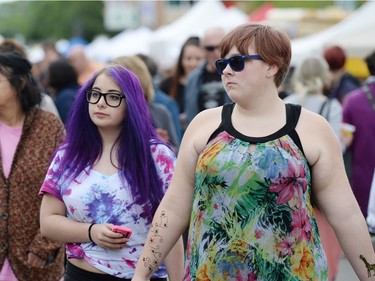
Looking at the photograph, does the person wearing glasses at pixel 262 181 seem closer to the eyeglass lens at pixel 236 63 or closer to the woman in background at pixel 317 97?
the eyeglass lens at pixel 236 63

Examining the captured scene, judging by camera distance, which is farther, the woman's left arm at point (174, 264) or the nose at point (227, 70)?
the woman's left arm at point (174, 264)

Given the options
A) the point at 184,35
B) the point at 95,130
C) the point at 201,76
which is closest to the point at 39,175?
the point at 95,130

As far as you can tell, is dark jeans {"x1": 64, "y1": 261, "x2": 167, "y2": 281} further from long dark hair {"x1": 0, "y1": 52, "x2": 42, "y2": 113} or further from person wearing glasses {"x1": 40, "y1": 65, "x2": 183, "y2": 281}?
long dark hair {"x1": 0, "y1": 52, "x2": 42, "y2": 113}

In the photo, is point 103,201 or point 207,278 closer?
point 207,278

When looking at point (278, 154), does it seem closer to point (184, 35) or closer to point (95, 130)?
point (95, 130)

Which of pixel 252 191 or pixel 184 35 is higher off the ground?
pixel 252 191

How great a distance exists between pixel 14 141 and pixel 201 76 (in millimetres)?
3468

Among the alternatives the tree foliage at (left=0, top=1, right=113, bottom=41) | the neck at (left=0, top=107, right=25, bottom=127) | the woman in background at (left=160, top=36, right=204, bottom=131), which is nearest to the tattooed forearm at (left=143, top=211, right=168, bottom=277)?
the neck at (left=0, top=107, right=25, bottom=127)

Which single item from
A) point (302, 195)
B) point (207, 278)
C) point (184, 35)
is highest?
point (302, 195)

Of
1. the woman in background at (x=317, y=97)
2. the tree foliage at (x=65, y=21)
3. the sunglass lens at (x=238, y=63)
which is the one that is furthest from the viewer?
the tree foliage at (x=65, y=21)

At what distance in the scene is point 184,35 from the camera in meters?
25.2

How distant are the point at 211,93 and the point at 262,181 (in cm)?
487

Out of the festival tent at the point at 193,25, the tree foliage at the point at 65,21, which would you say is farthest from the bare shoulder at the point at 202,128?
the tree foliage at the point at 65,21

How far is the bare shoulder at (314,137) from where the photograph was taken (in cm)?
392
